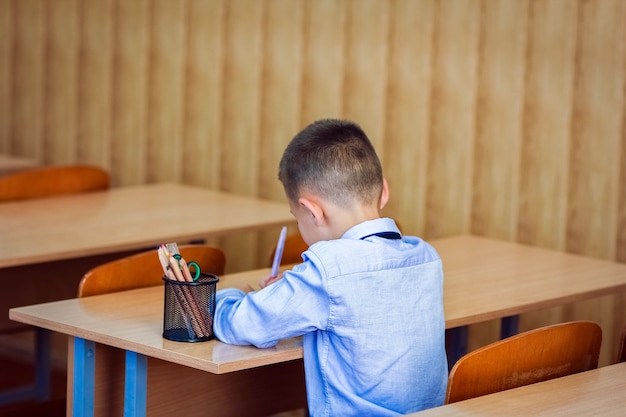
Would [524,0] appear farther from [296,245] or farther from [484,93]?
[296,245]

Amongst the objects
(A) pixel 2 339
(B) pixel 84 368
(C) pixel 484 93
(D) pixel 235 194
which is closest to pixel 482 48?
(C) pixel 484 93

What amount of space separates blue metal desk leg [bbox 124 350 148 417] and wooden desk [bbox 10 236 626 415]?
0.15 feet

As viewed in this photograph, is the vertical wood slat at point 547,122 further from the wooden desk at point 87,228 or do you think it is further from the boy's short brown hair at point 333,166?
the boy's short brown hair at point 333,166

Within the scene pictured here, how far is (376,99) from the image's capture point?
4.17 meters

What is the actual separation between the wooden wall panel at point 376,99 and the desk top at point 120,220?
0.45 meters

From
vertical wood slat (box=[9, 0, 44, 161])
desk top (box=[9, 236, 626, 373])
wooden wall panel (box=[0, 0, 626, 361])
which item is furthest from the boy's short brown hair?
vertical wood slat (box=[9, 0, 44, 161])

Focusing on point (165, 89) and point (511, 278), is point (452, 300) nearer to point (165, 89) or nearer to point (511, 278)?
point (511, 278)

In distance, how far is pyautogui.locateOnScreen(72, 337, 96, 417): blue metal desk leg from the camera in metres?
2.48

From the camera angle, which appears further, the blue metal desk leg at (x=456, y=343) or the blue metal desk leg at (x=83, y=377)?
the blue metal desk leg at (x=456, y=343)

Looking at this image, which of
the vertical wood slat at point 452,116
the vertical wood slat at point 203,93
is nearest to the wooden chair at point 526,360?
the vertical wood slat at point 452,116

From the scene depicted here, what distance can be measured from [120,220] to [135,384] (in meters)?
1.38

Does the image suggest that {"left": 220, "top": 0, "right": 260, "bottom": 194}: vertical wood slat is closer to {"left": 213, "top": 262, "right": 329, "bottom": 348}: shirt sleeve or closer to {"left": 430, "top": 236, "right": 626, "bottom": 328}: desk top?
{"left": 430, "top": 236, "right": 626, "bottom": 328}: desk top

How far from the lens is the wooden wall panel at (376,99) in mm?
3664

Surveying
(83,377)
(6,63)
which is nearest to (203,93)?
(6,63)
